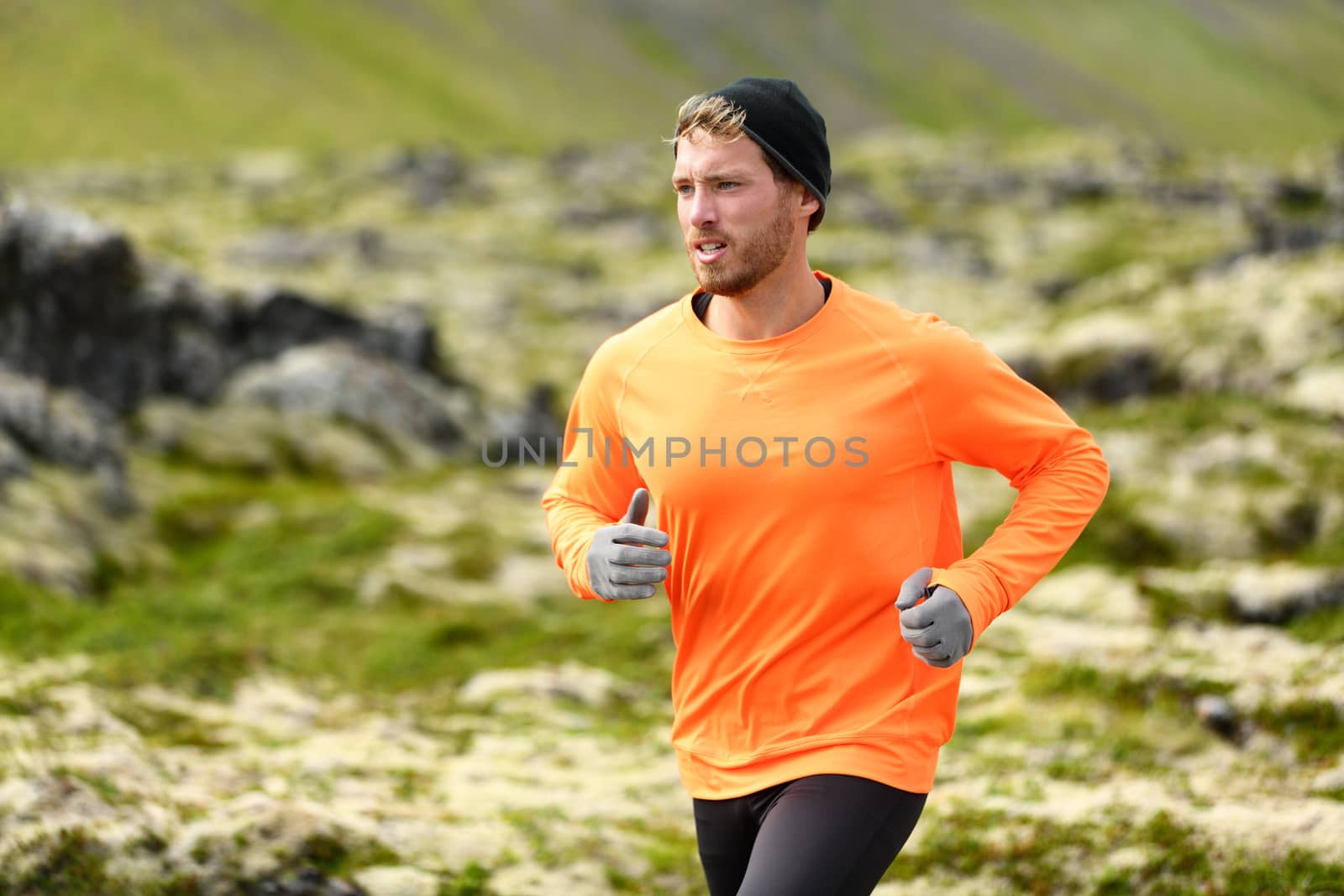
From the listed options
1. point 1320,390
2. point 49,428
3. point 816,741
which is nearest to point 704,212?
point 816,741

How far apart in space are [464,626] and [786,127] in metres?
21.6

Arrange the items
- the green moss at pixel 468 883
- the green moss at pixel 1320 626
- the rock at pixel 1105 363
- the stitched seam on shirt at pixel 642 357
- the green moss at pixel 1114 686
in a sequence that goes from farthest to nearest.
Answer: the rock at pixel 1105 363
the green moss at pixel 1320 626
the green moss at pixel 1114 686
the green moss at pixel 468 883
the stitched seam on shirt at pixel 642 357

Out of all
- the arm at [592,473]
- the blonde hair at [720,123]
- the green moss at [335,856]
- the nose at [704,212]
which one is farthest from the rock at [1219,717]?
the nose at [704,212]

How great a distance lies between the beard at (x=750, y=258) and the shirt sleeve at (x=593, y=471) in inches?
39.9

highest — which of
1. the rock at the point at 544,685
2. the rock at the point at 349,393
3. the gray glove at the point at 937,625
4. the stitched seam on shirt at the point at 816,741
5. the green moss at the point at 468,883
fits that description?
the rock at the point at 349,393

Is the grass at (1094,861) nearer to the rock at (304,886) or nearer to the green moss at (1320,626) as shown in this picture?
the rock at (304,886)

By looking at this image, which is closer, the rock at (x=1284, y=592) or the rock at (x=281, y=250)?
the rock at (x=1284, y=592)

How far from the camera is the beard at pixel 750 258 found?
6.29m

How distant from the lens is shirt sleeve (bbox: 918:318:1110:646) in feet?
20.5

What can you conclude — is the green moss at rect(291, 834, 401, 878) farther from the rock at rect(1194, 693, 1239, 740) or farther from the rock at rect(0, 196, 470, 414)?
the rock at rect(0, 196, 470, 414)

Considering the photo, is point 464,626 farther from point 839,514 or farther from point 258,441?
point 258,441

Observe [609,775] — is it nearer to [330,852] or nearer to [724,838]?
[330,852]

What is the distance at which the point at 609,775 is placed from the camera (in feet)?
51.2

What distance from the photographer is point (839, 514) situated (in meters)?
6.27
